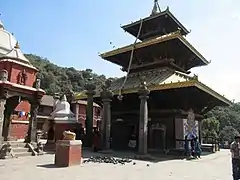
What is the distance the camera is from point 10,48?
2141 centimetres

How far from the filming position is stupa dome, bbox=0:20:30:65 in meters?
17.8

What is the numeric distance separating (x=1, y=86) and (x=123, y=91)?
8.76 m

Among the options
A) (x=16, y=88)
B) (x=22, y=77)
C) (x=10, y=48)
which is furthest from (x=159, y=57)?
(x=10, y=48)

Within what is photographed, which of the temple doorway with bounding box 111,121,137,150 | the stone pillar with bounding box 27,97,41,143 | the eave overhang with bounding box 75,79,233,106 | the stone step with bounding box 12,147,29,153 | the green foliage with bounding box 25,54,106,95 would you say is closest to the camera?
the stone step with bounding box 12,147,29,153

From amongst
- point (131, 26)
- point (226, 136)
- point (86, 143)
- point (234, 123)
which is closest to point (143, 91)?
point (86, 143)

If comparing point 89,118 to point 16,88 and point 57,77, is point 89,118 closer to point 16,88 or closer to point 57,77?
point 16,88

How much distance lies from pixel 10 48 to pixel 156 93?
1343 centimetres

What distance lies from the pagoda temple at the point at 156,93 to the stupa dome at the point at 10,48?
19.9ft

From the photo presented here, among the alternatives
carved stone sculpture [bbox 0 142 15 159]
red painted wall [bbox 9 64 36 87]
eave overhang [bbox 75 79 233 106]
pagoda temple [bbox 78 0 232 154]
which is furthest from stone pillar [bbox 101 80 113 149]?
carved stone sculpture [bbox 0 142 15 159]

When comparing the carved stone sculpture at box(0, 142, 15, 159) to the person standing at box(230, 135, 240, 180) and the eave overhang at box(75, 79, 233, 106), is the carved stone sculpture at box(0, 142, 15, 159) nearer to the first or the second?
the eave overhang at box(75, 79, 233, 106)

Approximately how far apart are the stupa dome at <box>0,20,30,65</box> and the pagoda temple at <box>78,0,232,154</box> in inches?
239

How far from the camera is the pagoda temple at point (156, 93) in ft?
56.0

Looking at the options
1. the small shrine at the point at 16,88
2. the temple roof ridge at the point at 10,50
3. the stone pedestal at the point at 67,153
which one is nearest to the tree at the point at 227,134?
the small shrine at the point at 16,88

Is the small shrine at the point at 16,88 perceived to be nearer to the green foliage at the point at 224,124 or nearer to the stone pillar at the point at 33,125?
the stone pillar at the point at 33,125
